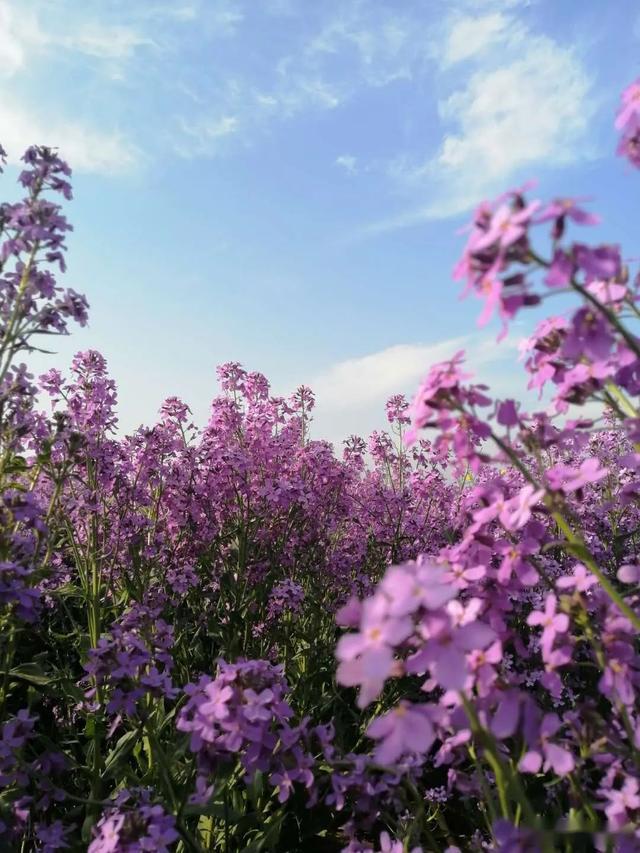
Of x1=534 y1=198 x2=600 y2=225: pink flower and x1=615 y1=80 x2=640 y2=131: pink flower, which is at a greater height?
x1=615 y1=80 x2=640 y2=131: pink flower

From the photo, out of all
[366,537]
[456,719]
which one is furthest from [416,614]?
[366,537]

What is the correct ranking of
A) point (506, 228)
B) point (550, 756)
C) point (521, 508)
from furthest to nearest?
point (521, 508), point (550, 756), point (506, 228)

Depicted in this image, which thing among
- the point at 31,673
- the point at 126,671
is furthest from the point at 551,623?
the point at 31,673

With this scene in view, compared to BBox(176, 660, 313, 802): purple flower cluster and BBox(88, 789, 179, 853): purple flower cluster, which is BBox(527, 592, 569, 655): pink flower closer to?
BBox(176, 660, 313, 802): purple flower cluster

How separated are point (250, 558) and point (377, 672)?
4683 mm

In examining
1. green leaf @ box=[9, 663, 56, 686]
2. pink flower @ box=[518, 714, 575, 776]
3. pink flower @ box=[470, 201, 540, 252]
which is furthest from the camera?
green leaf @ box=[9, 663, 56, 686]

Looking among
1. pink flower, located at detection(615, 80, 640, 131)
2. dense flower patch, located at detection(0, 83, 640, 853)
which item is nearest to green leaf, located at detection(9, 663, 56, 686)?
dense flower patch, located at detection(0, 83, 640, 853)

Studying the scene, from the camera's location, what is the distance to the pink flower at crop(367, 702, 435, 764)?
1.14 m

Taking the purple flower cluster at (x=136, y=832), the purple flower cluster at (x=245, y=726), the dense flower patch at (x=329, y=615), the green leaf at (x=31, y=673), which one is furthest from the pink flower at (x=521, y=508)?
the green leaf at (x=31, y=673)

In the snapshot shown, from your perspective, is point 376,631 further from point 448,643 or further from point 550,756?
point 550,756

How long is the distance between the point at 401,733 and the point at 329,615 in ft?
16.9

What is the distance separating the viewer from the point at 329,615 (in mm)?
6180

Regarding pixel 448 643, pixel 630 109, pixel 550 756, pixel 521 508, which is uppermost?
pixel 630 109

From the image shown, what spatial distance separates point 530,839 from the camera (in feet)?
4.47
